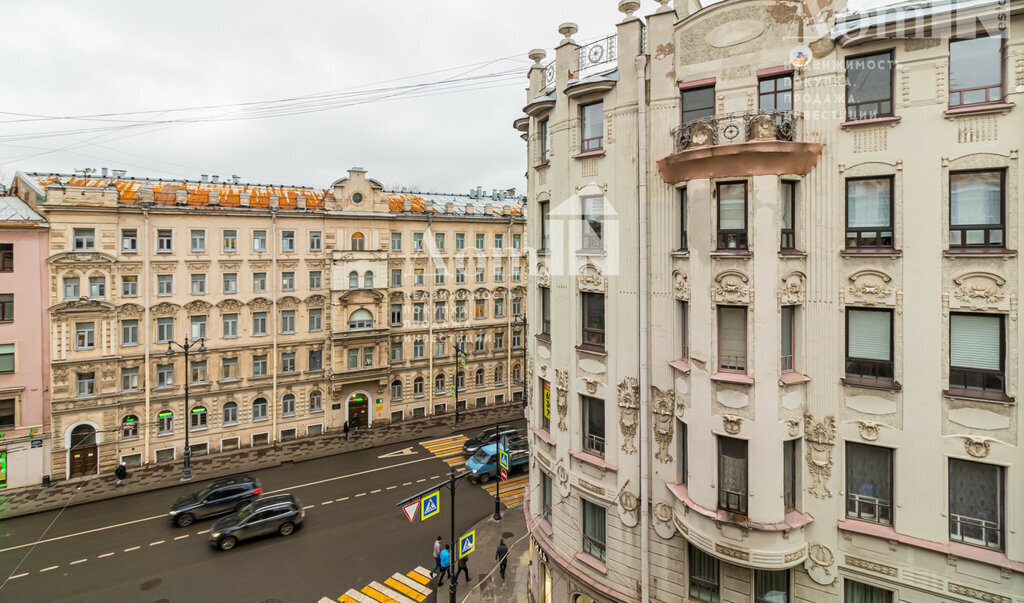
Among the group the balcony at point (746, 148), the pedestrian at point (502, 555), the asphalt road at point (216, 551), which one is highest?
the balcony at point (746, 148)

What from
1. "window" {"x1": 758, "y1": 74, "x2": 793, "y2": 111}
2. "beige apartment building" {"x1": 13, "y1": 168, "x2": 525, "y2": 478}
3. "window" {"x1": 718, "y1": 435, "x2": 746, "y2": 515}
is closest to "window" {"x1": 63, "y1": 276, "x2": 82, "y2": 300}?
"beige apartment building" {"x1": 13, "y1": 168, "x2": 525, "y2": 478}

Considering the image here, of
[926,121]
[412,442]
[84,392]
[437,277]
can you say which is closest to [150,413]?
[84,392]

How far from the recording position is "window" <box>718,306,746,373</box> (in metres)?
12.4

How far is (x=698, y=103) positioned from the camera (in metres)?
13.3

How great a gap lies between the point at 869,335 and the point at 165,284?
126 feet

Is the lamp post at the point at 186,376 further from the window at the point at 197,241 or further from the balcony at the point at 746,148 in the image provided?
the balcony at the point at 746,148

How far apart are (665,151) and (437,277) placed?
31.5m

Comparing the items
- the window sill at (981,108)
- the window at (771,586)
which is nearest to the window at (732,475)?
the window at (771,586)

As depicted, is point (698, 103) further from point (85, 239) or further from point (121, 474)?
point (121, 474)

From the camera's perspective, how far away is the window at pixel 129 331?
3244 cm

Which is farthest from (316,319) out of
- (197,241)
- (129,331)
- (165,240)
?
(129,331)

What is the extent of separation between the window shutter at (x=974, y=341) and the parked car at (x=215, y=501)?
30.0 metres

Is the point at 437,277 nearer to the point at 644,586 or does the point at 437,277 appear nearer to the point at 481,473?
the point at 481,473

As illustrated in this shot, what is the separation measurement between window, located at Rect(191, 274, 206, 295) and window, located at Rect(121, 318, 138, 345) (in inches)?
150
